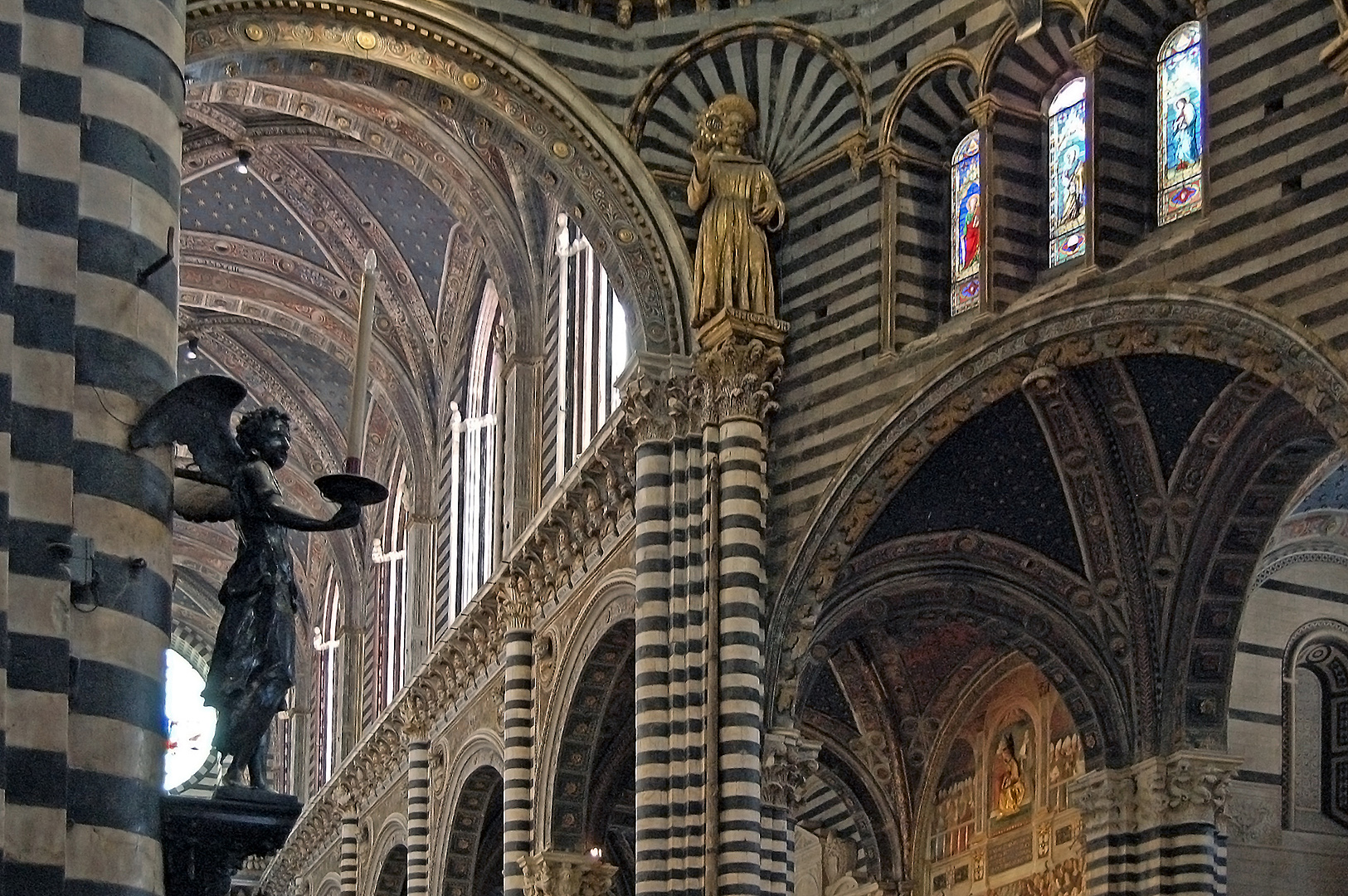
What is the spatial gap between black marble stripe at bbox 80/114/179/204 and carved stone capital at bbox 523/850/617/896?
44.9 feet

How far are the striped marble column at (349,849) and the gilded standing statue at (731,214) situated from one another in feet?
46.0

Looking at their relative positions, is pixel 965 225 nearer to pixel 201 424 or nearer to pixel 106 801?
pixel 201 424

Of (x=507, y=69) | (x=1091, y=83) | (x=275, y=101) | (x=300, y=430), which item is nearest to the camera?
(x=1091, y=83)

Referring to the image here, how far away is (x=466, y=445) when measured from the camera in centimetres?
2730

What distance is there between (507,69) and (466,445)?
8945 mm

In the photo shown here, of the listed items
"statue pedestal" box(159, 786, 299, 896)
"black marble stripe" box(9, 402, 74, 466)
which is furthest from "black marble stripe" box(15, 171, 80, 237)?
"statue pedestal" box(159, 786, 299, 896)

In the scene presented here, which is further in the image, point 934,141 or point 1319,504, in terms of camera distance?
point 1319,504

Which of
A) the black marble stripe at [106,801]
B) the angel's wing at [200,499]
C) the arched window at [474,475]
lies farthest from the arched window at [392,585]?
the black marble stripe at [106,801]

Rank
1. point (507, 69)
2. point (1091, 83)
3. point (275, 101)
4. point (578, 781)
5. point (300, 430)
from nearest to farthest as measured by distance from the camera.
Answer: point (1091, 83) → point (507, 69) → point (578, 781) → point (275, 101) → point (300, 430)

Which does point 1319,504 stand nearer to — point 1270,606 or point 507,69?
point 1270,606

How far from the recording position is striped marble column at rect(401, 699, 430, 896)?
→ 25906 millimetres

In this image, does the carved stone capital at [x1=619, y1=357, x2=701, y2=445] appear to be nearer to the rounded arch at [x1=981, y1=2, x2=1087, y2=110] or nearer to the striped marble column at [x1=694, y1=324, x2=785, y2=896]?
the striped marble column at [x1=694, y1=324, x2=785, y2=896]

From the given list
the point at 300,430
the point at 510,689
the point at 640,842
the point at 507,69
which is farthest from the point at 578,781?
the point at 300,430

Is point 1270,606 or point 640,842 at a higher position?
point 1270,606
